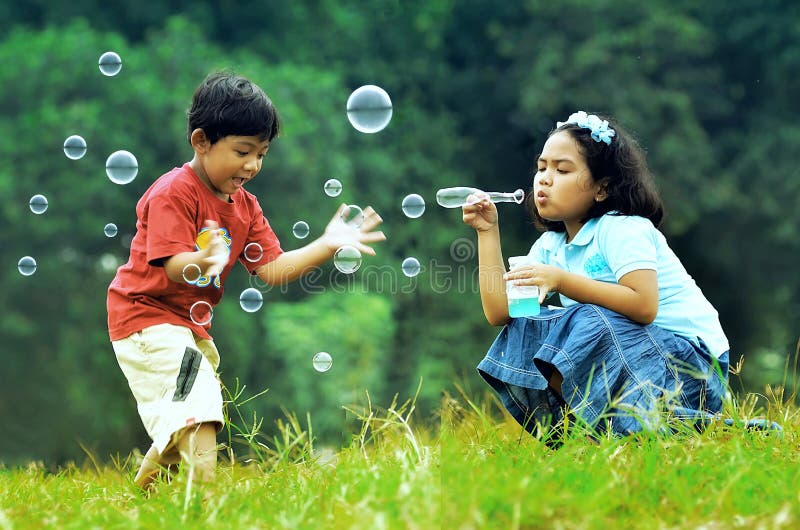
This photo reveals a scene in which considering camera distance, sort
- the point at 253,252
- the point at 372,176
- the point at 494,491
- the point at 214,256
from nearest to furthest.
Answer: the point at 494,491 → the point at 214,256 → the point at 253,252 → the point at 372,176

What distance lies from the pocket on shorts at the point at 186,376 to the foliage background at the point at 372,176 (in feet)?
22.7

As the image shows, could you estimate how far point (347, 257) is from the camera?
3.15 metres

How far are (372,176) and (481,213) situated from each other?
8.82m

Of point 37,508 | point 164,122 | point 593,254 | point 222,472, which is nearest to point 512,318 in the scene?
point 593,254

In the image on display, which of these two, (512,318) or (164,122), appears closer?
(512,318)

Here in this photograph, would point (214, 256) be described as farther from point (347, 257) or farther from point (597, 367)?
point (597, 367)

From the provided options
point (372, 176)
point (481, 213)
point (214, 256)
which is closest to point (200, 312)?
point (214, 256)

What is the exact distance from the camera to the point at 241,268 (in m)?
10.2

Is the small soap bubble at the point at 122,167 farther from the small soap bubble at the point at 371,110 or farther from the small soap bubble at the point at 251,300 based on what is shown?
the small soap bubble at the point at 371,110

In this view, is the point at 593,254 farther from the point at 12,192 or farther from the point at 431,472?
the point at 12,192

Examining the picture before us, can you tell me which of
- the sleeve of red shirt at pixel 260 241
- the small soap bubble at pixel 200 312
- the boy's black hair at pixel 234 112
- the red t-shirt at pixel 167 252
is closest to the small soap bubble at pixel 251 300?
the sleeve of red shirt at pixel 260 241

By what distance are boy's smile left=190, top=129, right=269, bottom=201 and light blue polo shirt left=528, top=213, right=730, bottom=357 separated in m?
0.98

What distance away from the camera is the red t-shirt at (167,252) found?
2773mm

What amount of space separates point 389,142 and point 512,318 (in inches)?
369
